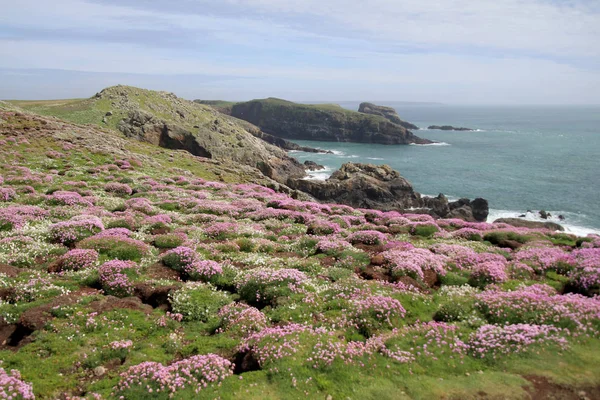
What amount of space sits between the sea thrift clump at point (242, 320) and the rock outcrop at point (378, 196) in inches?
2519

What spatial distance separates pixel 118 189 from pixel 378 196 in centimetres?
5667

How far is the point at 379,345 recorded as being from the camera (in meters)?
10.8

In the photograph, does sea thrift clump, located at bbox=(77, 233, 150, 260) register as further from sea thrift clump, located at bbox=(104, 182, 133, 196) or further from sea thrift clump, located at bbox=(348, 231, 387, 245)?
sea thrift clump, located at bbox=(104, 182, 133, 196)

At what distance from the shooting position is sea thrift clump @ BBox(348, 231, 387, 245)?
2170 cm

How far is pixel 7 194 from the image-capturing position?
26.3 metres

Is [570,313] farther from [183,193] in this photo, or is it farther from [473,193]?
[473,193]

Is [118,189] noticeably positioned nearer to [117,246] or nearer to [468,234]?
[117,246]

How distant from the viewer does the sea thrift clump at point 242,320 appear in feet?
39.2

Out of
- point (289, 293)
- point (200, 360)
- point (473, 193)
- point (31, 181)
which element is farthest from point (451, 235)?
point (473, 193)

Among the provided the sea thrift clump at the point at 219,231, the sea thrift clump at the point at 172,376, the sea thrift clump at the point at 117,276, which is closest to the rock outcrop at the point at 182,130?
the sea thrift clump at the point at 219,231

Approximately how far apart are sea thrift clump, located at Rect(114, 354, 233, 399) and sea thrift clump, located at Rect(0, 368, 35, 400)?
6.05 ft

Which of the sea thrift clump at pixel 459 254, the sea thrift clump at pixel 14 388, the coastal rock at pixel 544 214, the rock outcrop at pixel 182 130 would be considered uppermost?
the rock outcrop at pixel 182 130

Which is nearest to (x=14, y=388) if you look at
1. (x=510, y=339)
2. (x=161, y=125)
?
(x=510, y=339)

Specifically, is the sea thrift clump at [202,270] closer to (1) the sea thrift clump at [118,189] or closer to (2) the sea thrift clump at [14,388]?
(2) the sea thrift clump at [14,388]
